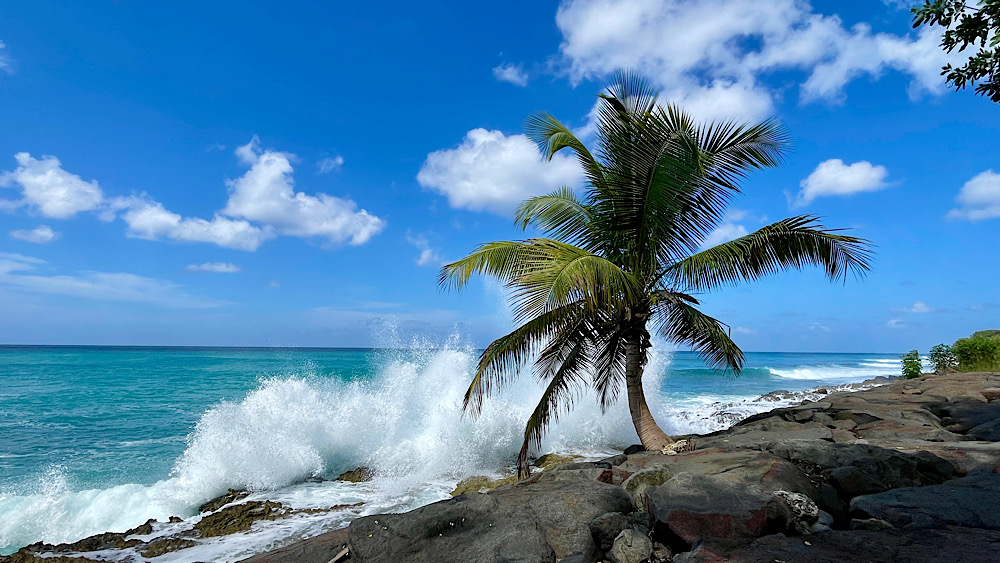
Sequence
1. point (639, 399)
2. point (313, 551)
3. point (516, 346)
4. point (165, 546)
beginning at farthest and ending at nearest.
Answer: point (639, 399) < point (516, 346) < point (165, 546) < point (313, 551)

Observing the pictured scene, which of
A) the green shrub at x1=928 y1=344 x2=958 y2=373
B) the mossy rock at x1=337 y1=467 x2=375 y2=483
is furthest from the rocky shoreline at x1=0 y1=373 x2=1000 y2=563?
the green shrub at x1=928 y1=344 x2=958 y2=373

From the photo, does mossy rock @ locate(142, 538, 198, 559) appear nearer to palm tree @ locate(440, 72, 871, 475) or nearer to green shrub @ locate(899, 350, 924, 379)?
palm tree @ locate(440, 72, 871, 475)

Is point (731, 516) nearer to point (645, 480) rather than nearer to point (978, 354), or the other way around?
point (645, 480)

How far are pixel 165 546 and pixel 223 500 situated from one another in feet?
7.07

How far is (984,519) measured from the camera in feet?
11.5

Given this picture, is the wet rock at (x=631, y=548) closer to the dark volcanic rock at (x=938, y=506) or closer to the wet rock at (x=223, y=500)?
the dark volcanic rock at (x=938, y=506)

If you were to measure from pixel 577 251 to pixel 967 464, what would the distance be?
15.2 ft

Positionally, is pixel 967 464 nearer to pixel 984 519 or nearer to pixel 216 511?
pixel 984 519

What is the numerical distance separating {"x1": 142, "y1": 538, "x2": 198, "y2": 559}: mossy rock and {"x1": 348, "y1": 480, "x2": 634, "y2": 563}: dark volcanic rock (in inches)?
149

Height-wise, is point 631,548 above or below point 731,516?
below

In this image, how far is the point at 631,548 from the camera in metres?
3.58

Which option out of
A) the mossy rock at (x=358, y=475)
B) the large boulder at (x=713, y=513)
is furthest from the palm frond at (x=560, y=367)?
the large boulder at (x=713, y=513)

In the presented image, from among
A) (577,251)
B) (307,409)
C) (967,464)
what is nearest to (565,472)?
(577,251)

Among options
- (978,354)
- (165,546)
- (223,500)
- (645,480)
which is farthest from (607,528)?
(978,354)
